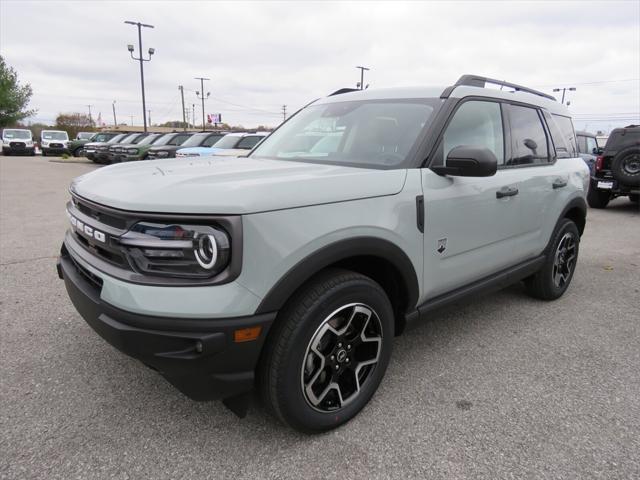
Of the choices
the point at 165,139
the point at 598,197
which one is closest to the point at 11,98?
the point at 165,139

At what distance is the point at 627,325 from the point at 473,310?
117cm

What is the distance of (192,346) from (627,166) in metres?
9.59

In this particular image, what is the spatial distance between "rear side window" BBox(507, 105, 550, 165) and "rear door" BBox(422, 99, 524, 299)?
128mm

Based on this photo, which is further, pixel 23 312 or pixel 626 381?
pixel 23 312

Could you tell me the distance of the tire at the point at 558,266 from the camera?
153 inches

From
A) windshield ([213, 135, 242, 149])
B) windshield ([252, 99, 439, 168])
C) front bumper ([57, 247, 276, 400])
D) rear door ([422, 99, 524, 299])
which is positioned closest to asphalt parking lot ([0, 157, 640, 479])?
front bumper ([57, 247, 276, 400])

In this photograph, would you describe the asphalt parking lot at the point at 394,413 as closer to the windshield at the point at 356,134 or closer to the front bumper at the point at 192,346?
the front bumper at the point at 192,346

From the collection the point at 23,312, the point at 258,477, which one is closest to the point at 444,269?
the point at 258,477

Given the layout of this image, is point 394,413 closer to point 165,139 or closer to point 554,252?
point 554,252

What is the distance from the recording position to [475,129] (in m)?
2.98

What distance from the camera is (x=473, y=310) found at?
12.8ft

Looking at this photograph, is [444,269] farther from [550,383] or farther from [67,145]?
[67,145]

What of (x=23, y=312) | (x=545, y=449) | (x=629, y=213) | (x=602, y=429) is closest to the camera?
(x=545, y=449)

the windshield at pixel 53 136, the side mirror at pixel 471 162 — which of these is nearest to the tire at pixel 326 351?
the side mirror at pixel 471 162
